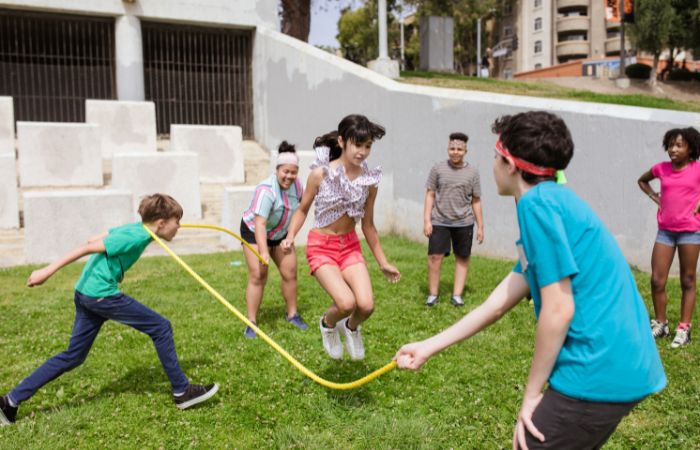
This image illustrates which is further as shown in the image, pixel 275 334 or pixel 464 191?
pixel 464 191

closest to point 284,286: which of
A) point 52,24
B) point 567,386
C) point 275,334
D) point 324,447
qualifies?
point 275,334

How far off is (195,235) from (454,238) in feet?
19.4

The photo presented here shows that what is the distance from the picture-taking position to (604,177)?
911 centimetres

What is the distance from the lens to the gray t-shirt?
7613mm

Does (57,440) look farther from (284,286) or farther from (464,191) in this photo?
(464,191)

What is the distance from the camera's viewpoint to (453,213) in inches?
301

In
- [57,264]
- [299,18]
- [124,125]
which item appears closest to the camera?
[57,264]

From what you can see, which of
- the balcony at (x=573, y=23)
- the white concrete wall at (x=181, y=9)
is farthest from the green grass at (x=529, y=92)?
the balcony at (x=573, y=23)

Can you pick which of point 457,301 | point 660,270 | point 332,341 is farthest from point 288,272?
point 660,270

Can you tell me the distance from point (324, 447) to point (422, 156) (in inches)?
316

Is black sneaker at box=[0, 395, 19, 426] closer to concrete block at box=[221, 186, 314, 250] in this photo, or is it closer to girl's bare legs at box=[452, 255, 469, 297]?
girl's bare legs at box=[452, 255, 469, 297]

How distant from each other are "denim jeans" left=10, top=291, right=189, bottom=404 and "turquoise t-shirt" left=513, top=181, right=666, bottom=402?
3.18 metres

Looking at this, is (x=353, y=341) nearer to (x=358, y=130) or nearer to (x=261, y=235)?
(x=261, y=235)

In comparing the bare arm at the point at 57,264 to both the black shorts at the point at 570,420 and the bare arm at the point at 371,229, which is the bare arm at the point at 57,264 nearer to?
the bare arm at the point at 371,229
